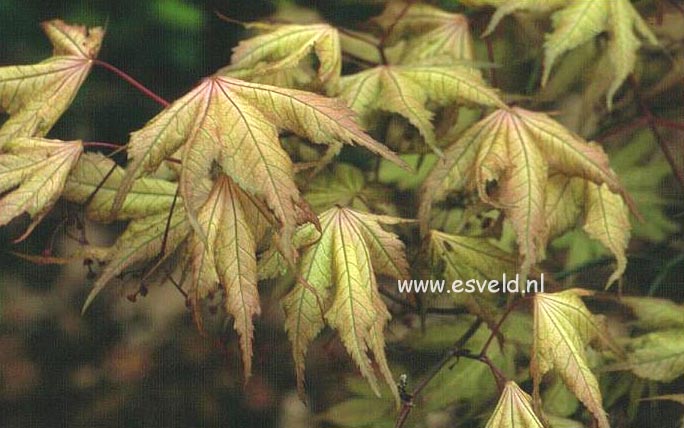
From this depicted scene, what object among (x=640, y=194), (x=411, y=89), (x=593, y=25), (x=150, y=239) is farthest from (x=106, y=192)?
(x=640, y=194)

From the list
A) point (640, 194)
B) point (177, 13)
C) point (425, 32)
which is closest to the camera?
point (425, 32)

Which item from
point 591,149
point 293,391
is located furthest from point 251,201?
point 293,391

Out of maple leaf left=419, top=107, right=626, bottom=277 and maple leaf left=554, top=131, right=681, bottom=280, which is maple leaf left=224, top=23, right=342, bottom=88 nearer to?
maple leaf left=419, top=107, right=626, bottom=277

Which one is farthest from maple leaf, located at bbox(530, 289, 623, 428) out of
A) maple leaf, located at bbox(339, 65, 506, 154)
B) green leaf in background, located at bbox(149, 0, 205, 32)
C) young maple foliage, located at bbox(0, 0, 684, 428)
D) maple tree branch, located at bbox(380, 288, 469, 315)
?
green leaf in background, located at bbox(149, 0, 205, 32)

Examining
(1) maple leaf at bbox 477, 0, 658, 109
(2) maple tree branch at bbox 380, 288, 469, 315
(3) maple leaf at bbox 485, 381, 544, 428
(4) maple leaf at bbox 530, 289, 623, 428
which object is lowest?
(3) maple leaf at bbox 485, 381, 544, 428

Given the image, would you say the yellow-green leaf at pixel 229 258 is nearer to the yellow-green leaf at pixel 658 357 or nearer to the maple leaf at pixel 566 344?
the maple leaf at pixel 566 344

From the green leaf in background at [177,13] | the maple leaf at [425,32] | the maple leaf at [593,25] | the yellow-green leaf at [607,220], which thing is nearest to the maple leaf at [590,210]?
the yellow-green leaf at [607,220]

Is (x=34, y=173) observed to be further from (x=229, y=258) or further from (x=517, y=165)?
(x=517, y=165)

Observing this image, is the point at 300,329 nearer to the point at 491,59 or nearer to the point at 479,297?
the point at 479,297
